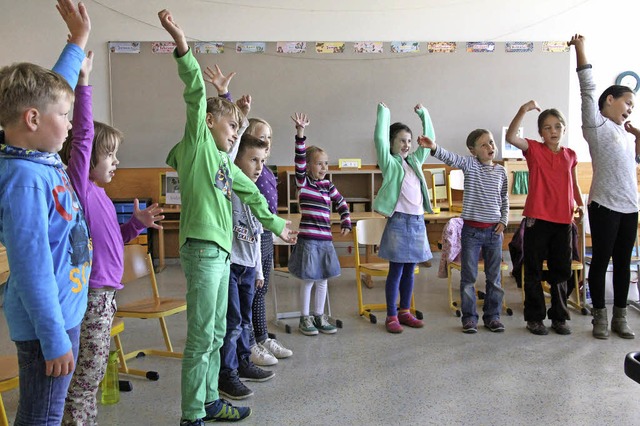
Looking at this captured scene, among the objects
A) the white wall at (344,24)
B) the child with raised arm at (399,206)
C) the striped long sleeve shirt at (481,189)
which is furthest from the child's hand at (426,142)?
the white wall at (344,24)

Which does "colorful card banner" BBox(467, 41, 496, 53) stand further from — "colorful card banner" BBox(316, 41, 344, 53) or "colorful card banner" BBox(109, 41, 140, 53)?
"colorful card banner" BBox(109, 41, 140, 53)

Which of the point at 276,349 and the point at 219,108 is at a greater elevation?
the point at 219,108

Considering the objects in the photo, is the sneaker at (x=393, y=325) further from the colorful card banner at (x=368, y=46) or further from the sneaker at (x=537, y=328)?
the colorful card banner at (x=368, y=46)

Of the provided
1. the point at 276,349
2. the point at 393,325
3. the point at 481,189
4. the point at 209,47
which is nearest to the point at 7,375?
the point at 276,349

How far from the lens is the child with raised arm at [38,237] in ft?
4.05

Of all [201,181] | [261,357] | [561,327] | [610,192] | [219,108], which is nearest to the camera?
[201,181]

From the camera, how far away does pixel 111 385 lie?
254 cm

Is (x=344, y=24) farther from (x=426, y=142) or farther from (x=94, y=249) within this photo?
(x=94, y=249)

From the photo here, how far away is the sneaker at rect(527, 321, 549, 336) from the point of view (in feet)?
11.7

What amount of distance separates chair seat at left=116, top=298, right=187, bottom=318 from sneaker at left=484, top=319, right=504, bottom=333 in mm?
1922

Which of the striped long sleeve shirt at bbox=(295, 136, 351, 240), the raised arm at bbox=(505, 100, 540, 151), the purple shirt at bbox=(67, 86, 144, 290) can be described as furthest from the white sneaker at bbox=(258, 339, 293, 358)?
the raised arm at bbox=(505, 100, 540, 151)

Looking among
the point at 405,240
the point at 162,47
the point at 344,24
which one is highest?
the point at 344,24

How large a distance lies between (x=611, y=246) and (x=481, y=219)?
2.47 ft

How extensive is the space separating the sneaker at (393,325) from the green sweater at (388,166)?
2.22ft
